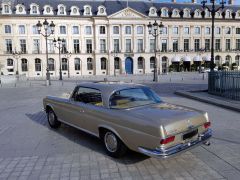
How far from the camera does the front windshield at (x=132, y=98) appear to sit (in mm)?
5188

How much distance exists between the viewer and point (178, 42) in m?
59.7

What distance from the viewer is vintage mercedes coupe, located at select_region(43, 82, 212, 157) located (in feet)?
13.7

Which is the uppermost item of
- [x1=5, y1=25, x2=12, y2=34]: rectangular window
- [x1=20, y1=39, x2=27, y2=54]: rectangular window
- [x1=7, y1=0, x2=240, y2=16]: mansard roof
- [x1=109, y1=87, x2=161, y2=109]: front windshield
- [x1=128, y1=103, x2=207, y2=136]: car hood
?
[x1=7, y1=0, x2=240, y2=16]: mansard roof

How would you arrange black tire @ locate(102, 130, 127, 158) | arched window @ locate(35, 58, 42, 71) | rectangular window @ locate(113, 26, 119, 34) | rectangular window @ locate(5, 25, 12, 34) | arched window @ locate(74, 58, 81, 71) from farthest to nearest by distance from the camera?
rectangular window @ locate(113, 26, 119, 34) → arched window @ locate(74, 58, 81, 71) → arched window @ locate(35, 58, 42, 71) → rectangular window @ locate(5, 25, 12, 34) → black tire @ locate(102, 130, 127, 158)

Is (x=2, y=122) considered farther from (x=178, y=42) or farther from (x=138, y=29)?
(x=178, y=42)

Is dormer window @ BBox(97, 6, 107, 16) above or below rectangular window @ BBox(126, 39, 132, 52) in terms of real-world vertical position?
above

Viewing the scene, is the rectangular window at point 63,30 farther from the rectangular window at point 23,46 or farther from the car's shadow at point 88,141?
the car's shadow at point 88,141

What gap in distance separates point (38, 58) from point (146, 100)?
5197 centimetres

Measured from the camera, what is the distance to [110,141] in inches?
202

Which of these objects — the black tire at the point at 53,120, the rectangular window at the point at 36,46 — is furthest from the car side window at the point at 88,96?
the rectangular window at the point at 36,46

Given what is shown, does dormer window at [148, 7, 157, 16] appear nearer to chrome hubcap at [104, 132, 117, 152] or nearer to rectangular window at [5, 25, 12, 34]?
rectangular window at [5, 25, 12, 34]

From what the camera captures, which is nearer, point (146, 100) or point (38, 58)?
point (146, 100)

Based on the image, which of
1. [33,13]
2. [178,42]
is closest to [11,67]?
[33,13]

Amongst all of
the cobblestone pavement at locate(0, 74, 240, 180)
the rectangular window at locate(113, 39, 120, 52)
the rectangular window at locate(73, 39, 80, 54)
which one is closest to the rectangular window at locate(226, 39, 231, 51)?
the rectangular window at locate(113, 39, 120, 52)
